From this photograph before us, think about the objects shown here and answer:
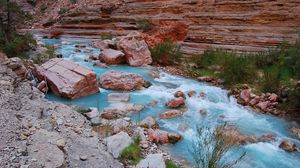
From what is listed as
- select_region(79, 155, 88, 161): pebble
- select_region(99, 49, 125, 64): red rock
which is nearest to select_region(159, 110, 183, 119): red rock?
select_region(79, 155, 88, 161): pebble

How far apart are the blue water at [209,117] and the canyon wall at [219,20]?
10.3 feet

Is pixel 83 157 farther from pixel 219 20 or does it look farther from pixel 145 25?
pixel 145 25

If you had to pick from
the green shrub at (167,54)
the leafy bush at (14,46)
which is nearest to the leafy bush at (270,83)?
the green shrub at (167,54)

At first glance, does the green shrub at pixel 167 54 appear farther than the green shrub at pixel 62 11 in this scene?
No

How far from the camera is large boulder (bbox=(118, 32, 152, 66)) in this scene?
11688mm

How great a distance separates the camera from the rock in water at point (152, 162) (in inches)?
185

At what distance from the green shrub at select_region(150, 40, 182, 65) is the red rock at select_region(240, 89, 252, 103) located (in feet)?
12.6

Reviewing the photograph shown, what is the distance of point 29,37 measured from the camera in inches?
496

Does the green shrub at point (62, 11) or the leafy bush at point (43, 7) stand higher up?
the green shrub at point (62, 11)

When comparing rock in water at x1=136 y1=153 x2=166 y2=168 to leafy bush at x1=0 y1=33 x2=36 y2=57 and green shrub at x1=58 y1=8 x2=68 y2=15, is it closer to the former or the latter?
leafy bush at x1=0 y1=33 x2=36 y2=57

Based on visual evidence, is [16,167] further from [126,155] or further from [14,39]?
[14,39]

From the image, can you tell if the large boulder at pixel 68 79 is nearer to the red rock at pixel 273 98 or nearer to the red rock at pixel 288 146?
the red rock at pixel 273 98

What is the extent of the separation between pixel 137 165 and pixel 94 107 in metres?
3.03

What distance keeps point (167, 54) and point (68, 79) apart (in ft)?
15.7
